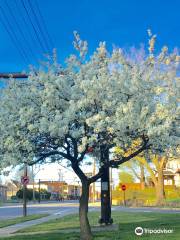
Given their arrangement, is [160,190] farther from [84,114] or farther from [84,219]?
[84,114]

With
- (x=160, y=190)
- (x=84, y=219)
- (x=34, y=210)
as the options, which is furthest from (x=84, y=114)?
(x=160, y=190)

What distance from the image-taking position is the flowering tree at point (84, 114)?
1330cm

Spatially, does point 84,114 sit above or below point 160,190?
above

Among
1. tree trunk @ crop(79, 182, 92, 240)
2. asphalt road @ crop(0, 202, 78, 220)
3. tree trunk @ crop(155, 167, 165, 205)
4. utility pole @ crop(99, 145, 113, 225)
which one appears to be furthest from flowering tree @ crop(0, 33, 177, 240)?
tree trunk @ crop(155, 167, 165, 205)

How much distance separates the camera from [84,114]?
1391 cm

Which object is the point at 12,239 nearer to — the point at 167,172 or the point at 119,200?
the point at 119,200

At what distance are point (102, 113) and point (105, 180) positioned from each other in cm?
837

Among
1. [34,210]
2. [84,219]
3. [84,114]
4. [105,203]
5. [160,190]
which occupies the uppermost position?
[84,114]

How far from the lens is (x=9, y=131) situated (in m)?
14.1

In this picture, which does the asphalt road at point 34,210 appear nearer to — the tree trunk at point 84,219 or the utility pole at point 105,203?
the utility pole at point 105,203

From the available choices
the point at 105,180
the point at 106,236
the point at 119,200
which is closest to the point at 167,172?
the point at 119,200

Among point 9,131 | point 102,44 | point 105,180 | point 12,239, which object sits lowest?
point 12,239

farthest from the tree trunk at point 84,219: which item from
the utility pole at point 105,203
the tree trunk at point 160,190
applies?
the tree trunk at point 160,190

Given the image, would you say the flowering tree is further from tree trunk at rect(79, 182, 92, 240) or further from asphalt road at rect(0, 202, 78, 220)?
asphalt road at rect(0, 202, 78, 220)
